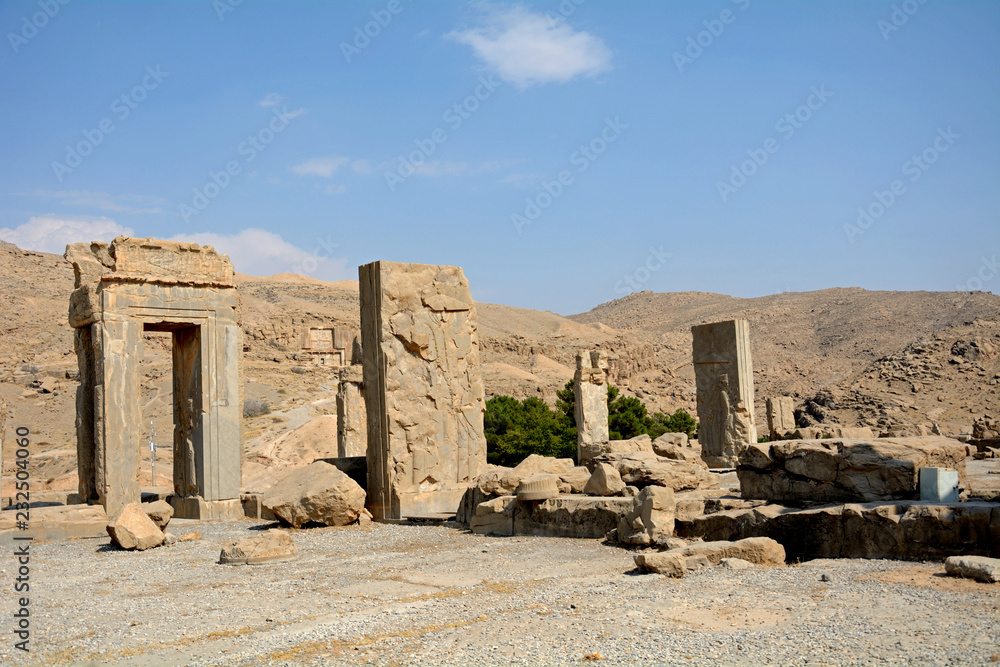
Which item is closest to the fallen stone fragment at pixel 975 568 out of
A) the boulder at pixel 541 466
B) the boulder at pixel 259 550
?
the boulder at pixel 541 466

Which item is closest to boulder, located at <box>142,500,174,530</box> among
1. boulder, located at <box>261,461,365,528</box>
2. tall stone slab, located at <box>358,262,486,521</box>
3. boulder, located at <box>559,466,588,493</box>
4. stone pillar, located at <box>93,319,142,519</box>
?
boulder, located at <box>261,461,365,528</box>

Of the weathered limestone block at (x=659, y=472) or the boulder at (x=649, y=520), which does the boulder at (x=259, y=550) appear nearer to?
the boulder at (x=649, y=520)

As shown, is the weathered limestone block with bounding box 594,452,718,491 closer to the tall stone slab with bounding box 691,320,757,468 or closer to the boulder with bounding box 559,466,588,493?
the boulder with bounding box 559,466,588,493

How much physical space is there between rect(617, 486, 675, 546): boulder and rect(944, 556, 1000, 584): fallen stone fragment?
2.19m

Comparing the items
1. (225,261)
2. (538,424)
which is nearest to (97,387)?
(225,261)

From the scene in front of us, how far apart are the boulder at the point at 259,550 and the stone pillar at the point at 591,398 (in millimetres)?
11205

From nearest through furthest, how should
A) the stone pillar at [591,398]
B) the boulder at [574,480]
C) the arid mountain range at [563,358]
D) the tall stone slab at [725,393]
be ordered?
the boulder at [574,480] < the tall stone slab at [725,393] < the stone pillar at [591,398] < the arid mountain range at [563,358]

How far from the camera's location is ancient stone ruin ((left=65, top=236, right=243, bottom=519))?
11.0 meters

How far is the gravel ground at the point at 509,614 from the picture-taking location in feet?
12.9

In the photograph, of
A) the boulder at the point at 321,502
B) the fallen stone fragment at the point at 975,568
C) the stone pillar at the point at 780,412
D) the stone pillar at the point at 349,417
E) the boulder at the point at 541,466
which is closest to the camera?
the fallen stone fragment at the point at 975,568

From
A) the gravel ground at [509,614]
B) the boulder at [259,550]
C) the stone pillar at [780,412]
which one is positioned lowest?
the gravel ground at [509,614]

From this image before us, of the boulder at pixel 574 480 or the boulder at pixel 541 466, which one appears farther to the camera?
the boulder at pixel 541 466

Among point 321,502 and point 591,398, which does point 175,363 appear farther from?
point 591,398

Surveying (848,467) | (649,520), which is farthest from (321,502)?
(848,467)
